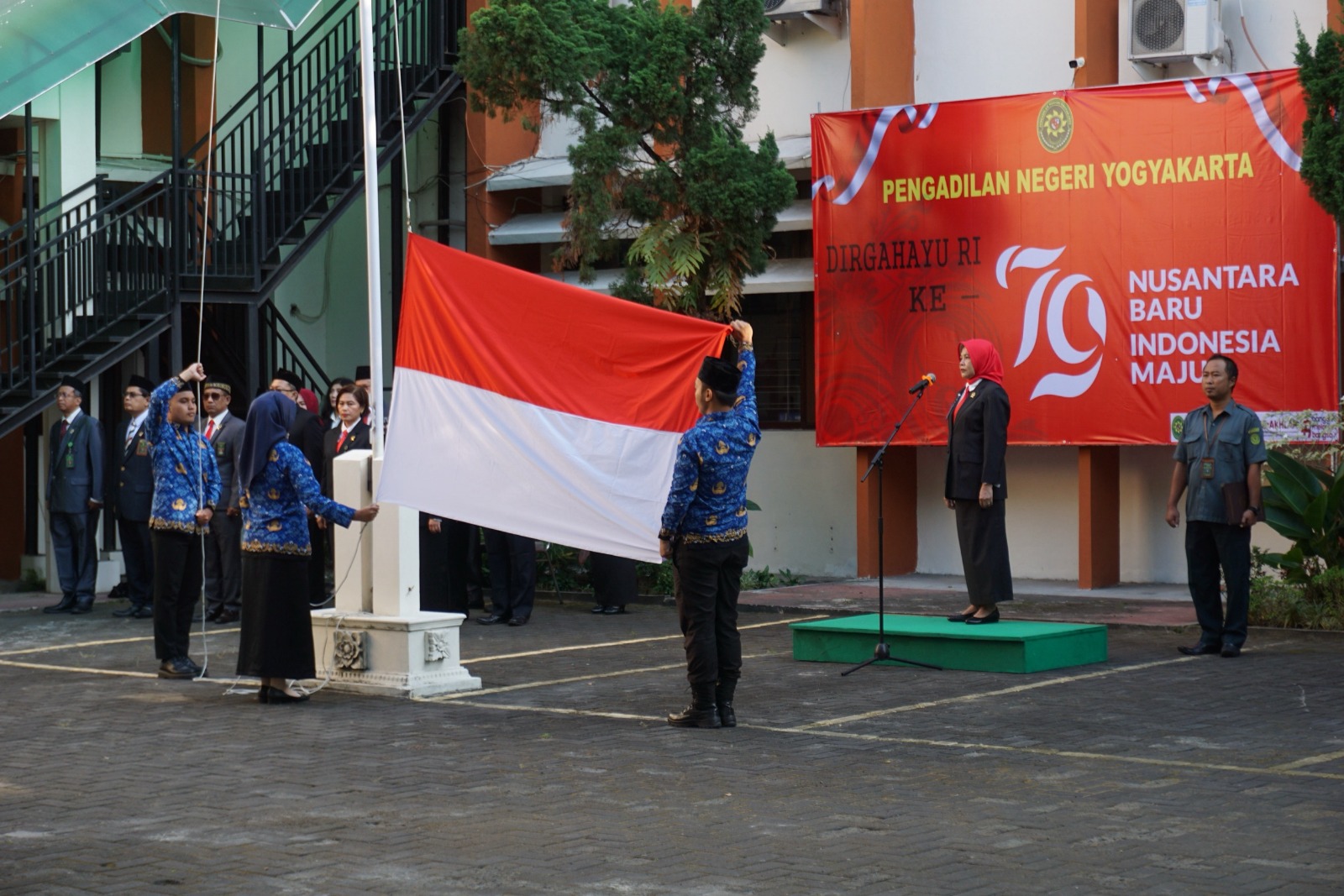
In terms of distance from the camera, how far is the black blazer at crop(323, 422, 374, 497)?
13.4 m

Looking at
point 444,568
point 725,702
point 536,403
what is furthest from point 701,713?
point 444,568

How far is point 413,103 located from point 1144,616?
931 cm

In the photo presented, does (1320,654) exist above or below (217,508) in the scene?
below

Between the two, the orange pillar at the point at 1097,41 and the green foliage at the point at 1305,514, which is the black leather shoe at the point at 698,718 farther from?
the orange pillar at the point at 1097,41

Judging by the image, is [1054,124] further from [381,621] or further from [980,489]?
[381,621]

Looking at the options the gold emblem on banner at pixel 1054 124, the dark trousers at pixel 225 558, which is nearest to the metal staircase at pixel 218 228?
the dark trousers at pixel 225 558

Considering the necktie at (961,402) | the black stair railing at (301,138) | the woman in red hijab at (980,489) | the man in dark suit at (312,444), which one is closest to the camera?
the woman in red hijab at (980,489)

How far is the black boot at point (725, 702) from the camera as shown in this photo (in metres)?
9.00

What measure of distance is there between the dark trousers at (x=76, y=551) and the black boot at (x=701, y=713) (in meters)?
8.12

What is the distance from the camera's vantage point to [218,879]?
598 centimetres

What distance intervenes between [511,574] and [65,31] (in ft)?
21.6

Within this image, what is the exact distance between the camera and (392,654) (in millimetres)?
10336

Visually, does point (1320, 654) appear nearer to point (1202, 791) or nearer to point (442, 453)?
point (1202, 791)

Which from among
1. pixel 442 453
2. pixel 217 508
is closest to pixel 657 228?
pixel 217 508
